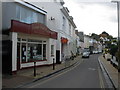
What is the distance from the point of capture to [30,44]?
18.6 m

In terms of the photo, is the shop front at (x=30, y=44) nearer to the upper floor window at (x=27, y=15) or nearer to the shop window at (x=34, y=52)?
the shop window at (x=34, y=52)

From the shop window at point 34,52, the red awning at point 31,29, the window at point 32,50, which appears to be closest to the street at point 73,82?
the window at point 32,50

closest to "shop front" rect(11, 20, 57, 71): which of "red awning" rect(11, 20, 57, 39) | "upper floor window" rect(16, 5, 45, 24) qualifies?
"red awning" rect(11, 20, 57, 39)

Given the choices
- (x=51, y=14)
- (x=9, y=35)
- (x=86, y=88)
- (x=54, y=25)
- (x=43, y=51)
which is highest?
(x=51, y=14)

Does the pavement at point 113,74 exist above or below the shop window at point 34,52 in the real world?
below

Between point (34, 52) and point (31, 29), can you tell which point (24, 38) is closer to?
point (31, 29)

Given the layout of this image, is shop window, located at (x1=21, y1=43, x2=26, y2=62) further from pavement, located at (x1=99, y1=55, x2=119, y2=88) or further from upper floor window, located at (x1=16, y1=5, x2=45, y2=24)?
pavement, located at (x1=99, y1=55, x2=119, y2=88)

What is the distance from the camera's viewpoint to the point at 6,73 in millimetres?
13672

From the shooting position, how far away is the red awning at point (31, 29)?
14492 mm

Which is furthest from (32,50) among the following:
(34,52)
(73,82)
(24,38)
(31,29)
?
(73,82)

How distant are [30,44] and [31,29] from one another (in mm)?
1960

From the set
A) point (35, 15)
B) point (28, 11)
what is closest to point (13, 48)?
point (28, 11)

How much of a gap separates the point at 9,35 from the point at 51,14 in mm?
13280

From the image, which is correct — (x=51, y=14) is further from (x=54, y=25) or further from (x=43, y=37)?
(x=43, y=37)
